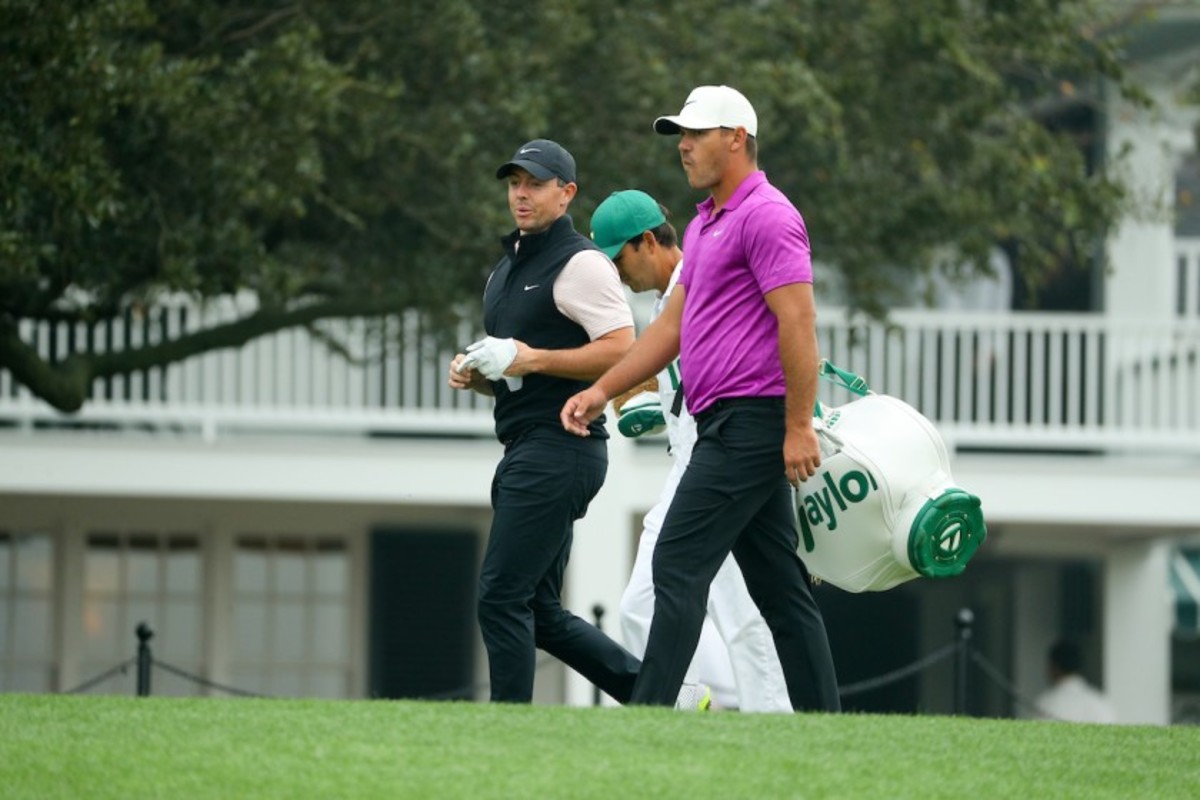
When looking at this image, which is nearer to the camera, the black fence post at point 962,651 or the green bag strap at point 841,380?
the green bag strap at point 841,380

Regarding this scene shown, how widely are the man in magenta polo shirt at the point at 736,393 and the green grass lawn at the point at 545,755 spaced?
35 centimetres

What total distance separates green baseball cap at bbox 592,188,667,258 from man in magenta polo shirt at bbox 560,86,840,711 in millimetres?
876

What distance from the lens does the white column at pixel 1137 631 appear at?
738 inches

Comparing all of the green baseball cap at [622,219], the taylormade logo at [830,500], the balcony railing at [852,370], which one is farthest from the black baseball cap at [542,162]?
the balcony railing at [852,370]

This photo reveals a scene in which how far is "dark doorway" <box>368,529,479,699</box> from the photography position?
2036 centimetres

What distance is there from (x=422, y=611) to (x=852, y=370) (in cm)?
473

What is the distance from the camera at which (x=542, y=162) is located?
7402mm

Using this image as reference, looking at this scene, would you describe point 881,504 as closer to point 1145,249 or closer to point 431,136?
point 431,136

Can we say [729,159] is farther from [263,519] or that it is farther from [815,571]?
[263,519]

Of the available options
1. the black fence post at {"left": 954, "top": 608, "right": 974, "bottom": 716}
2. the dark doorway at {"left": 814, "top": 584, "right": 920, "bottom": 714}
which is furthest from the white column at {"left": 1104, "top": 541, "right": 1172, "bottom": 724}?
the black fence post at {"left": 954, "top": 608, "right": 974, "bottom": 716}

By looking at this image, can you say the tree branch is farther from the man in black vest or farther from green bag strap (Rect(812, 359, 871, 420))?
green bag strap (Rect(812, 359, 871, 420))

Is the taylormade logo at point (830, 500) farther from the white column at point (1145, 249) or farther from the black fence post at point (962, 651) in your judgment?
the white column at point (1145, 249)

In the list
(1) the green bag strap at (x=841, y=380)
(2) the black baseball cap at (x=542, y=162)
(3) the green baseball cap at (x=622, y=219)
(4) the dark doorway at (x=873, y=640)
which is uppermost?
(2) the black baseball cap at (x=542, y=162)

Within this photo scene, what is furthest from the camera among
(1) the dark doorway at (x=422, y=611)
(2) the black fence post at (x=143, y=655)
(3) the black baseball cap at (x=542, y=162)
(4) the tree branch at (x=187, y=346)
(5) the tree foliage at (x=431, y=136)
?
(1) the dark doorway at (x=422, y=611)
